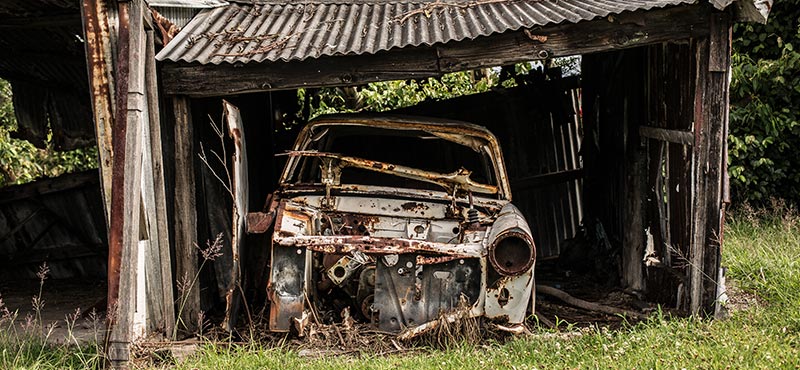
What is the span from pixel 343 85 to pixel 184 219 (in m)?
1.58

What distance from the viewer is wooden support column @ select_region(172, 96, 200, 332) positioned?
6.54 meters

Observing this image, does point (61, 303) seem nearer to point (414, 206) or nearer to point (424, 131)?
point (414, 206)

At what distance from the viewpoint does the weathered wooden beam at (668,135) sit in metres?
6.55

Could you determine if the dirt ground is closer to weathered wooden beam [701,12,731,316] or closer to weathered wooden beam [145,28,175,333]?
weathered wooden beam [145,28,175,333]

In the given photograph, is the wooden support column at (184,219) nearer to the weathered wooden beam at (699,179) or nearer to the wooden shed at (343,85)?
the wooden shed at (343,85)

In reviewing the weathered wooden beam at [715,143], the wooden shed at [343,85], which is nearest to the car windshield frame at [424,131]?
the wooden shed at [343,85]

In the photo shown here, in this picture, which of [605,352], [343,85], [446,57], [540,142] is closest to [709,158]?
[605,352]

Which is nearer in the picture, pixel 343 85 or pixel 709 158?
pixel 709 158

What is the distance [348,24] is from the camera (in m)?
7.50

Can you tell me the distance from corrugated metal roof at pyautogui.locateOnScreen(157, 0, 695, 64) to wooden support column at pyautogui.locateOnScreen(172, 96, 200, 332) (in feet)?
1.68

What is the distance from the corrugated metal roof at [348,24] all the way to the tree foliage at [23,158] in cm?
555

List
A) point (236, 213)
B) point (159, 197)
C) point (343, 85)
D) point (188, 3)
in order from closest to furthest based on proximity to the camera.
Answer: point (236, 213), point (159, 197), point (343, 85), point (188, 3)

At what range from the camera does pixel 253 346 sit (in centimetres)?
561

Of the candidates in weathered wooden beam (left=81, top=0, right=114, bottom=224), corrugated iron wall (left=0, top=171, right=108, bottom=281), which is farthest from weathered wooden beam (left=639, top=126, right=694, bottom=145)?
corrugated iron wall (left=0, top=171, right=108, bottom=281)
